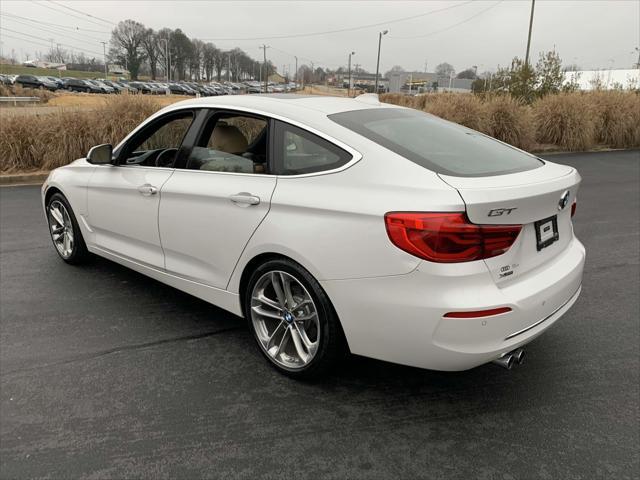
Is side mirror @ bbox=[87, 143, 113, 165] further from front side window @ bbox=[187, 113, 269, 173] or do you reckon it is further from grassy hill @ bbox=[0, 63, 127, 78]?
grassy hill @ bbox=[0, 63, 127, 78]

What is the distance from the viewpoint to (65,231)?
16.0 ft

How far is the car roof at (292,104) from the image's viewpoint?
3.06 metres

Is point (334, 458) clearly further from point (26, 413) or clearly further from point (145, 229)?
point (145, 229)

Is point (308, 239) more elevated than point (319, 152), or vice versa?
point (319, 152)

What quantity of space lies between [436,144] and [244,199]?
1.17 meters

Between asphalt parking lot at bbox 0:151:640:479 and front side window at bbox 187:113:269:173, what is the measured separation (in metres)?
1.20

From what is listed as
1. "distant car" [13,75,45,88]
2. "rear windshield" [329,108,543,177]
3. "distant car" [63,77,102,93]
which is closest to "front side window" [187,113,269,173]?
"rear windshield" [329,108,543,177]

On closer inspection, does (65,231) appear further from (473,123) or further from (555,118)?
(555,118)

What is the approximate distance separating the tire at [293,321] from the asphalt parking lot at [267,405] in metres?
0.15

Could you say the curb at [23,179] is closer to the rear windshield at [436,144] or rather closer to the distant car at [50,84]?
the rear windshield at [436,144]

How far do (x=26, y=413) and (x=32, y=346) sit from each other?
2.68ft

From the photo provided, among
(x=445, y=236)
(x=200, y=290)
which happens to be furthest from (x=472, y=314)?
(x=200, y=290)

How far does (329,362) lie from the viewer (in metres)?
2.80

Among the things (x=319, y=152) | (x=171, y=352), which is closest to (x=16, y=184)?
(x=171, y=352)
